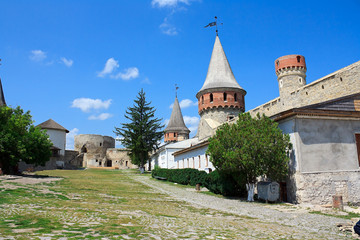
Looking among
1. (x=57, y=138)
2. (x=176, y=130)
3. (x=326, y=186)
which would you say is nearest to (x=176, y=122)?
(x=176, y=130)

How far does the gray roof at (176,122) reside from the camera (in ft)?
189

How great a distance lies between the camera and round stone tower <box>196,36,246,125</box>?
32.5m

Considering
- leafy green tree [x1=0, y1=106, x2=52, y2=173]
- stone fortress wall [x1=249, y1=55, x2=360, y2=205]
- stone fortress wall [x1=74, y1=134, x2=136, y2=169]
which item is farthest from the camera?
stone fortress wall [x1=74, y1=134, x2=136, y2=169]

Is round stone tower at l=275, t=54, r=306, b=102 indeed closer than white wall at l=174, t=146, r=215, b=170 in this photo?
No

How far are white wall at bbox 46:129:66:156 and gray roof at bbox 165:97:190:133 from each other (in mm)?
20112

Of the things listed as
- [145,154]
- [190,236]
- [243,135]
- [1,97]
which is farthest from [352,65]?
[1,97]

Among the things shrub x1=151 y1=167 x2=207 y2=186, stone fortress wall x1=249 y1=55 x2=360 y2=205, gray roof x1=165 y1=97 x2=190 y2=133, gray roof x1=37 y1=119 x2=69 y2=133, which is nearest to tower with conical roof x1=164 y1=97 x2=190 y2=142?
gray roof x1=165 y1=97 x2=190 y2=133

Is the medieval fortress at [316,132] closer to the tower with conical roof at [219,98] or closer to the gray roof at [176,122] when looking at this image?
the tower with conical roof at [219,98]

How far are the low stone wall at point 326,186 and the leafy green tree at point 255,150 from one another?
0.90 metres

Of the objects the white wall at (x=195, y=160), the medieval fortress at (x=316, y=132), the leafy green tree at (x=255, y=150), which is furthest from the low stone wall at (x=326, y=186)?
the white wall at (x=195, y=160)

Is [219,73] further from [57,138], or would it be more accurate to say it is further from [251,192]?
[57,138]

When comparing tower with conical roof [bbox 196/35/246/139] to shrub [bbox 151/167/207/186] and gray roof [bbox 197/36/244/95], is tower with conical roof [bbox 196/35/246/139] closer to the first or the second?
gray roof [bbox 197/36/244/95]

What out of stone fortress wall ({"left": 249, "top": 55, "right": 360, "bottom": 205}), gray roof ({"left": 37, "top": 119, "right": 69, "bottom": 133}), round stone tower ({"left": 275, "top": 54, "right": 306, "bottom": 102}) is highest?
round stone tower ({"left": 275, "top": 54, "right": 306, "bottom": 102})

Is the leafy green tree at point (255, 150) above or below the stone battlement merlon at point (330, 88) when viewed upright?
below
